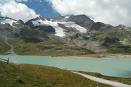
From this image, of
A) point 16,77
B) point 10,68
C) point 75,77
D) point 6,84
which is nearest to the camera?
point 6,84

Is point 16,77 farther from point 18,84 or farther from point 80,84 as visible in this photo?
point 80,84

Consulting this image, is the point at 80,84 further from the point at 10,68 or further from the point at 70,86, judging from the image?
the point at 10,68

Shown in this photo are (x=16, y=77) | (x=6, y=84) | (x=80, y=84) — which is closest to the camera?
(x=6, y=84)

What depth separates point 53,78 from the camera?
7281 centimetres

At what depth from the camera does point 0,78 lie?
58469 mm

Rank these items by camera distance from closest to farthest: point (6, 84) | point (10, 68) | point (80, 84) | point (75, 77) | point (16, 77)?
point (6, 84)
point (16, 77)
point (80, 84)
point (10, 68)
point (75, 77)

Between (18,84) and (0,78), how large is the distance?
373 centimetres

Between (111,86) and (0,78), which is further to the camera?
(111,86)

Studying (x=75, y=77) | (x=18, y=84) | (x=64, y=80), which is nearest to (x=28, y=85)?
(x=18, y=84)

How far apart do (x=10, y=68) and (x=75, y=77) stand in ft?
52.1

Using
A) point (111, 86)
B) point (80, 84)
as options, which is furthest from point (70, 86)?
point (111, 86)

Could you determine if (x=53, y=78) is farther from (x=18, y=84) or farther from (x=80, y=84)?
(x=18, y=84)

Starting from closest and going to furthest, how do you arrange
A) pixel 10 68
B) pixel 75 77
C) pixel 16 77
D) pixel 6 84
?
1. pixel 6 84
2. pixel 16 77
3. pixel 10 68
4. pixel 75 77

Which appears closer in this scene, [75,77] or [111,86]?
[111,86]
